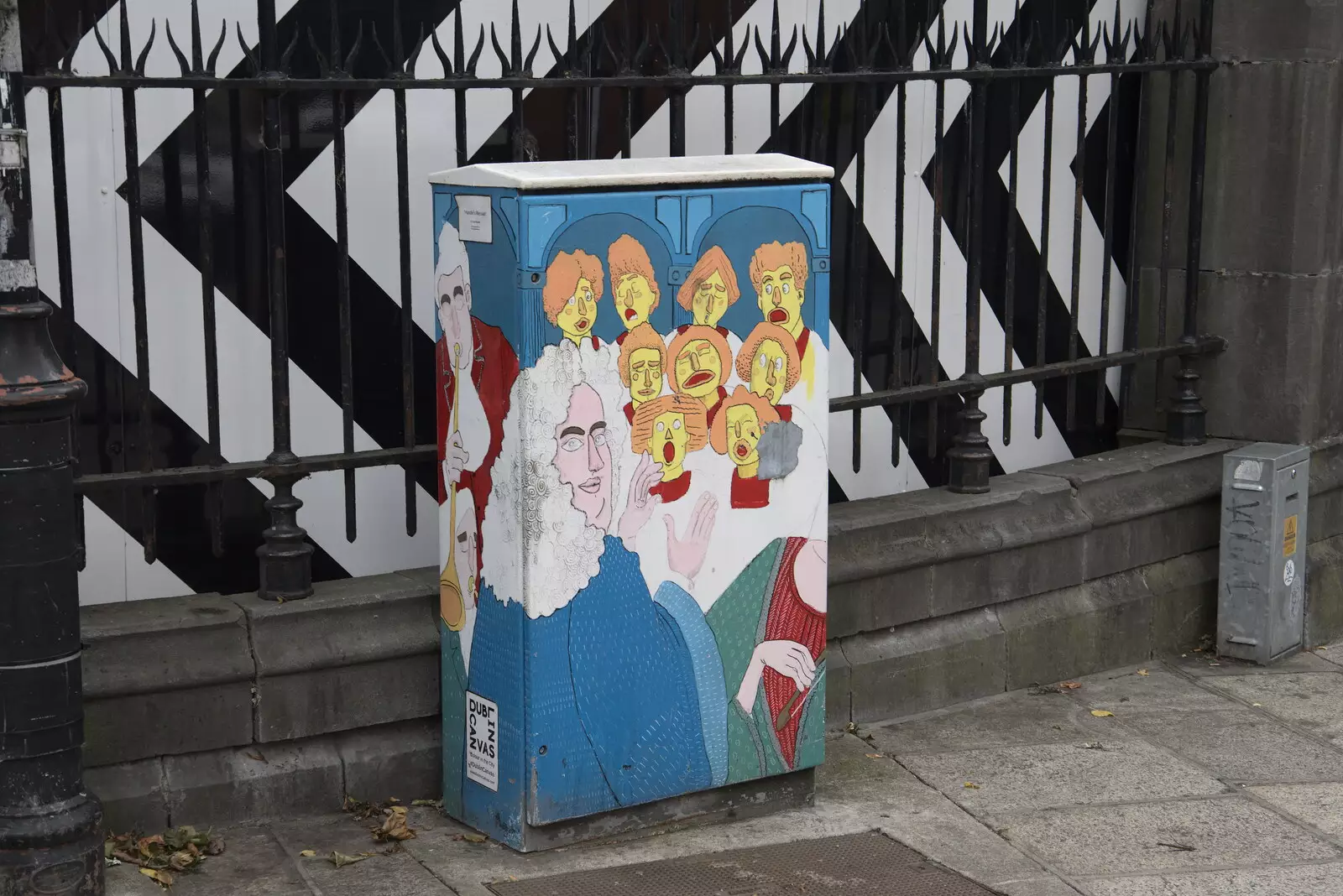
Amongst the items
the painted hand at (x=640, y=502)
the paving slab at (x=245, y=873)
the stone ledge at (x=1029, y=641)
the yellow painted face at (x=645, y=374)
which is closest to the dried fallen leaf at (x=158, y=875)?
the paving slab at (x=245, y=873)

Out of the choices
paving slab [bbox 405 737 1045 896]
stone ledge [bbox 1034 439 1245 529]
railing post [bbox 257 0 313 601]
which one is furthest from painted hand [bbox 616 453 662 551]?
stone ledge [bbox 1034 439 1245 529]

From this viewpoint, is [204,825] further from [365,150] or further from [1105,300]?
[1105,300]

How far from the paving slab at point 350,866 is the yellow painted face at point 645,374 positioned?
1.34 m

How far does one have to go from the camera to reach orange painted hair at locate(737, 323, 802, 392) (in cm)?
476

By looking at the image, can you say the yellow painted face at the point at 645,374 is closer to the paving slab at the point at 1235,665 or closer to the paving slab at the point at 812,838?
the paving slab at the point at 812,838

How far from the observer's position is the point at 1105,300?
6805 mm

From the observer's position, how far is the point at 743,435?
480 cm

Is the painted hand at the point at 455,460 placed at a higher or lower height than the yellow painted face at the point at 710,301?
lower

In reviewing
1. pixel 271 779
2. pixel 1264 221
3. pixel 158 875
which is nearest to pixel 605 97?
pixel 271 779

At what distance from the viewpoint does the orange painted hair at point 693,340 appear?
4629 mm

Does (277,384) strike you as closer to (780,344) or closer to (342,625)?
(342,625)

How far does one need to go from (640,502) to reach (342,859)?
119cm

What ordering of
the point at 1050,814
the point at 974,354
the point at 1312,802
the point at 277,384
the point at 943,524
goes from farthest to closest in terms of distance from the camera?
the point at 974,354 → the point at 943,524 → the point at 1312,802 → the point at 1050,814 → the point at 277,384

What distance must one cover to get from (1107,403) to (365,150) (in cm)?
342
